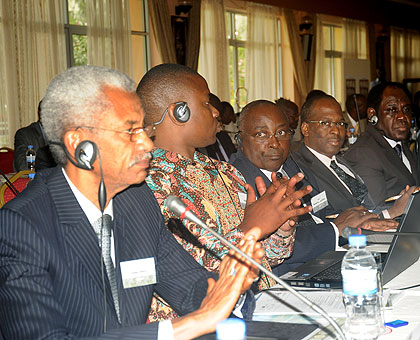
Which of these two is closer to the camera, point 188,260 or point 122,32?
point 188,260

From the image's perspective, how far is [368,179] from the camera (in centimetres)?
400

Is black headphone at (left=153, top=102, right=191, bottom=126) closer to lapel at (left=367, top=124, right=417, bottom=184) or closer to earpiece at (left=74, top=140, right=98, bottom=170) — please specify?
earpiece at (left=74, top=140, right=98, bottom=170)

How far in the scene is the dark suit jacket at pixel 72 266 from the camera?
1.35 meters

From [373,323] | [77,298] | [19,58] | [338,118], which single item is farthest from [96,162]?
[19,58]

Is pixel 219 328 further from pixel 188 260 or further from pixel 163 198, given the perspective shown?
pixel 163 198

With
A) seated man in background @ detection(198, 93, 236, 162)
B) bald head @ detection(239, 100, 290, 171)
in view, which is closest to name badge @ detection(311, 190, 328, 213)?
bald head @ detection(239, 100, 290, 171)

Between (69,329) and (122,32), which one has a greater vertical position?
(122,32)

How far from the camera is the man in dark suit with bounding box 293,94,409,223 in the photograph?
348 centimetres

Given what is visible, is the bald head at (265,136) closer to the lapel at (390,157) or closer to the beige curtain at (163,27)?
the lapel at (390,157)

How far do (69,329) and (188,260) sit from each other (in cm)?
45

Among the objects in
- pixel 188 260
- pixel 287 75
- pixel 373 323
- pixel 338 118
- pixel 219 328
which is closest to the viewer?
pixel 219 328

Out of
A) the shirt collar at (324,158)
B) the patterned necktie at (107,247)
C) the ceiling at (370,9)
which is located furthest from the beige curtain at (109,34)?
the patterned necktie at (107,247)

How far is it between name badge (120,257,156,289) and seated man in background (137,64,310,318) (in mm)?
335

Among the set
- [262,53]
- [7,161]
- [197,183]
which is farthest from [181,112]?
[262,53]
